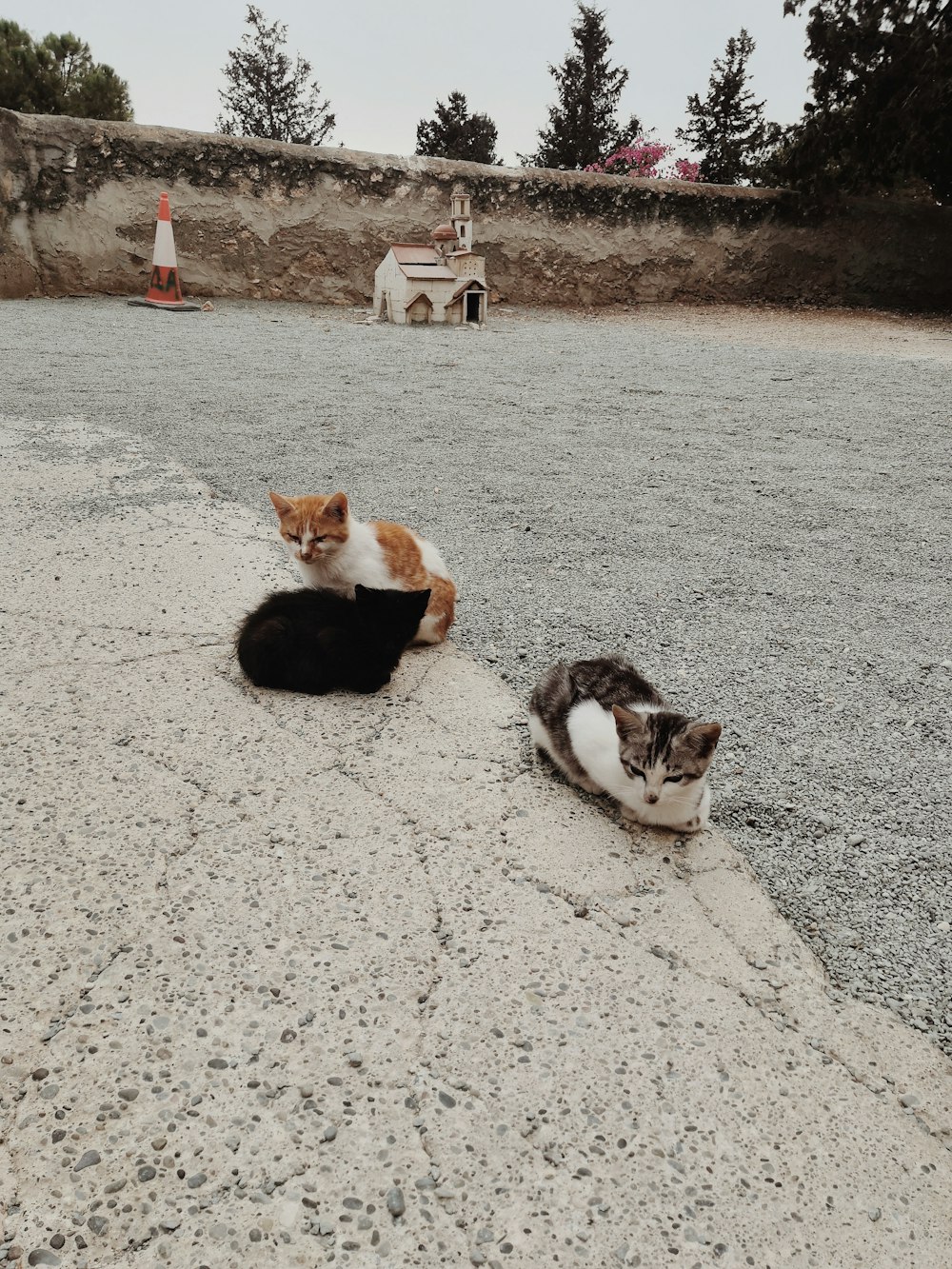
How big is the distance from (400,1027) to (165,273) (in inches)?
330

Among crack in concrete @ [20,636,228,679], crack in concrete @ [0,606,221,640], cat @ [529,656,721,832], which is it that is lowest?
crack in concrete @ [20,636,228,679]

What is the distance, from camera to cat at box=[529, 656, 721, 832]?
5.33 ft

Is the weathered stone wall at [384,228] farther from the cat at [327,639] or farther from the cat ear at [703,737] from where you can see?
the cat ear at [703,737]

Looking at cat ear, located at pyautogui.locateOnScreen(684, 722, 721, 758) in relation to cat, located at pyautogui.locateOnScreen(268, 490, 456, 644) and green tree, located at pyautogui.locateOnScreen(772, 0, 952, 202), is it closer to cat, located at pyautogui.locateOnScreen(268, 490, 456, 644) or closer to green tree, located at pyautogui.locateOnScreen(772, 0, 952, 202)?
cat, located at pyautogui.locateOnScreen(268, 490, 456, 644)

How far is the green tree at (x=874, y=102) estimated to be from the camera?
29.3 ft

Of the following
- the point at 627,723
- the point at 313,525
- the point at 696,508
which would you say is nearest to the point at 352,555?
the point at 313,525

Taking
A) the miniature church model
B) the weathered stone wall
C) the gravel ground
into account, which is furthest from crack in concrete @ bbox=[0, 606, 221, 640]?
the weathered stone wall

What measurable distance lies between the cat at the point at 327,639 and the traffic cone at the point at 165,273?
697 centimetres

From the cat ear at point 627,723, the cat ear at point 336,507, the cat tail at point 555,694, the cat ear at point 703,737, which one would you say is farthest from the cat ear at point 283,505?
the cat ear at point 703,737

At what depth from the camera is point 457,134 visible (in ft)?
66.9

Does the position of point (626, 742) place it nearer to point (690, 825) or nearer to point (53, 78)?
point (690, 825)

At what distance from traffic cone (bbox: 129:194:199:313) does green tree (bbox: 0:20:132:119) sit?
1099cm

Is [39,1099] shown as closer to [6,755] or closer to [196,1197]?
[196,1197]

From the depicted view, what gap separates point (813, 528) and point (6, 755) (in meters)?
2.92
